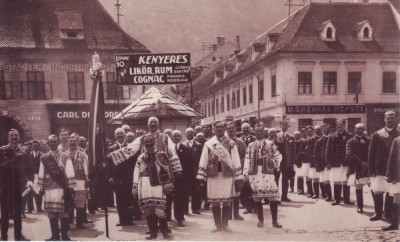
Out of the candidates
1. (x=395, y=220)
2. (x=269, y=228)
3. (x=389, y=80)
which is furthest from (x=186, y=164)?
(x=389, y=80)

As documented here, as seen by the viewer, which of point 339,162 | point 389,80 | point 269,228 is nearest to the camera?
point 269,228

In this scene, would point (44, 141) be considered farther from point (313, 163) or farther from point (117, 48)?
point (313, 163)

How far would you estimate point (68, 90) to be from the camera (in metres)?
7.60

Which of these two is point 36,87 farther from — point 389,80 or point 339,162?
point 389,80

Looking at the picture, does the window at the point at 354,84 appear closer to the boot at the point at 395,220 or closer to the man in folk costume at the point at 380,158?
the man in folk costume at the point at 380,158

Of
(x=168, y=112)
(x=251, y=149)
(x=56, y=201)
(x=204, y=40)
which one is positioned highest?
(x=204, y=40)

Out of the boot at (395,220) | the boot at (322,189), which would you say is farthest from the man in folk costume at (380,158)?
the boot at (322,189)

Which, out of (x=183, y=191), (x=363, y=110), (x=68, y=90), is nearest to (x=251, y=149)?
(x=183, y=191)

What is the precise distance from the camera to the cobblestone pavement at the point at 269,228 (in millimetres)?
5926

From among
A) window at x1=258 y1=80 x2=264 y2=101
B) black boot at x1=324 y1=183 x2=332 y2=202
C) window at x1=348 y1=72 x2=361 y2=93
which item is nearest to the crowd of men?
black boot at x1=324 y1=183 x2=332 y2=202

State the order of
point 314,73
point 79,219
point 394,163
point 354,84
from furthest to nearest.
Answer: point 314,73 → point 354,84 → point 79,219 → point 394,163

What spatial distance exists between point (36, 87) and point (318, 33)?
8.81 m

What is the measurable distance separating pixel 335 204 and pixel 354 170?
852 mm

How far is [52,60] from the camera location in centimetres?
769
